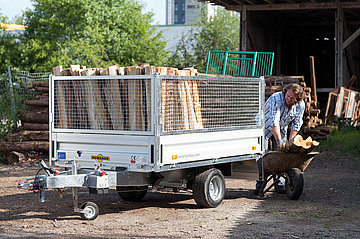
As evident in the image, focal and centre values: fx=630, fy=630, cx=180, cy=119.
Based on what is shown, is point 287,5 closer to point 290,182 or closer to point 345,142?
point 345,142

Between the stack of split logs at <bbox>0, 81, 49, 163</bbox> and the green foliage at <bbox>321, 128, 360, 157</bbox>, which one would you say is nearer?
the stack of split logs at <bbox>0, 81, 49, 163</bbox>

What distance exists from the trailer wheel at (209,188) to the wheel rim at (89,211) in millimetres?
1593

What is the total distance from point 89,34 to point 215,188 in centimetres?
2335

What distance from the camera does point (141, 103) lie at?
838 centimetres

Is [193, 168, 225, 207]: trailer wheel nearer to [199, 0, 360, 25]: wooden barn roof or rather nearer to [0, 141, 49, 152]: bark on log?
[0, 141, 49, 152]: bark on log

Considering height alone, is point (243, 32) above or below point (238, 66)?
above

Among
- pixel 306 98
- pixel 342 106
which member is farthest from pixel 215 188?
pixel 342 106

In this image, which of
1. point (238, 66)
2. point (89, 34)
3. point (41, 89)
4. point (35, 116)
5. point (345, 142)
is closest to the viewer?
point (35, 116)

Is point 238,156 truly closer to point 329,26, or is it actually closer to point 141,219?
point 141,219

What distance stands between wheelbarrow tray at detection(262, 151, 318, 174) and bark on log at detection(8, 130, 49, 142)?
7.67 meters

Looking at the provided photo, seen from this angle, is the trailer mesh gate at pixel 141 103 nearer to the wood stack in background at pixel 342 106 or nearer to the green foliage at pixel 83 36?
the wood stack in background at pixel 342 106

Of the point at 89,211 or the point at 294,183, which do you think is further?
the point at 294,183

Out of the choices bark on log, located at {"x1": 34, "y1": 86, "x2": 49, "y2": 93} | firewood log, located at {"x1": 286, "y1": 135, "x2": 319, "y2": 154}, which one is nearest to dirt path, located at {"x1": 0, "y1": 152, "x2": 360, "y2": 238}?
firewood log, located at {"x1": 286, "y1": 135, "x2": 319, "y2": 154}

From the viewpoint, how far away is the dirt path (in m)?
7.70
